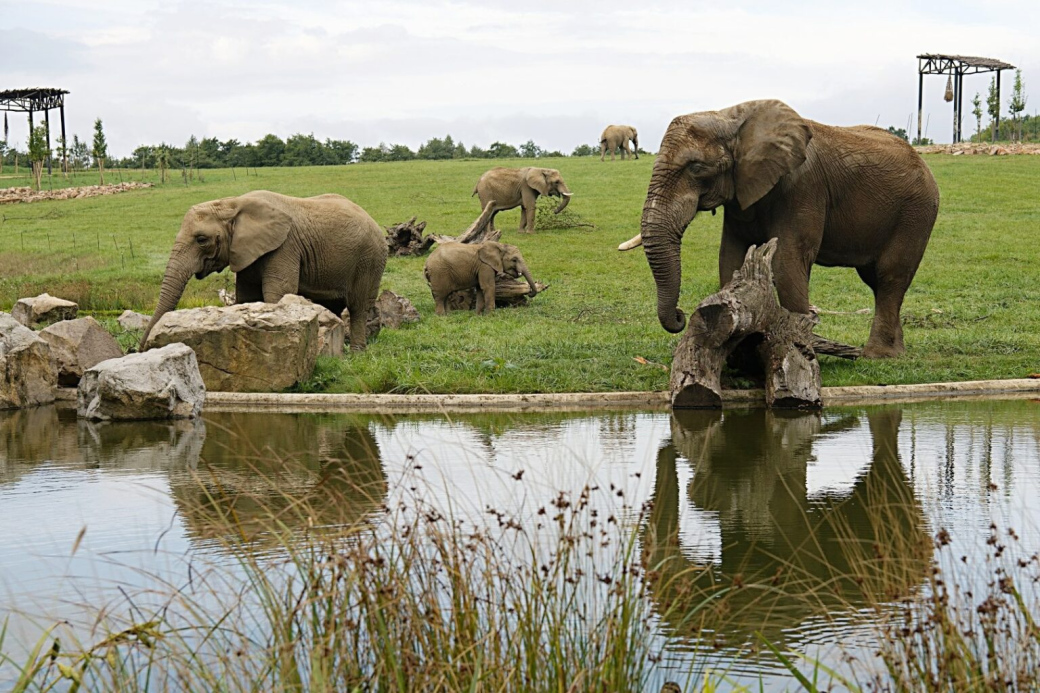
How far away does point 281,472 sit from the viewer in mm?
8258

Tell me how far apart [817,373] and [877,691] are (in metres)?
7.13

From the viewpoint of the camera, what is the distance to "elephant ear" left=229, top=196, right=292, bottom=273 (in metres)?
13.1

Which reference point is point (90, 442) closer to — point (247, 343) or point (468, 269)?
point (247, 343)

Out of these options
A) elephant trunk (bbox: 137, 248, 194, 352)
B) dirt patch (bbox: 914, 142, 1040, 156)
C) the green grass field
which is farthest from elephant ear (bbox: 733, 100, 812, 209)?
dirt patch (bbox: 914, 142, 1040, 156)

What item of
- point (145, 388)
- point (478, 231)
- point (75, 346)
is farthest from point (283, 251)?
point (478, 231)

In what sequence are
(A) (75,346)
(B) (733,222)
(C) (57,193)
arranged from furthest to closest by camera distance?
(C) (57,193)
(B) (733,222)
(A) (75,346)

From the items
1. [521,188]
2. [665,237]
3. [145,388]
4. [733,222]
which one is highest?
[521,188]

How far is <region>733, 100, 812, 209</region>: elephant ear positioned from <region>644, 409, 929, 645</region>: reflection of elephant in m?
2.17

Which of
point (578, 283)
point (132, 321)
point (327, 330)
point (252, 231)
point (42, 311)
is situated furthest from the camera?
point (578, 283)

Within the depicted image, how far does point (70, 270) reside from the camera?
24047mm

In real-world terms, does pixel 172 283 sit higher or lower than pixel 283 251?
lower

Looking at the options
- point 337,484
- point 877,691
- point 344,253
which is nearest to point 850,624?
point 877,691

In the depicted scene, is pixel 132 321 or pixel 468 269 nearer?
pixel 132 321

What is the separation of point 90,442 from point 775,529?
5.54 meters
